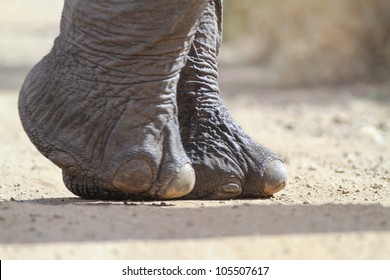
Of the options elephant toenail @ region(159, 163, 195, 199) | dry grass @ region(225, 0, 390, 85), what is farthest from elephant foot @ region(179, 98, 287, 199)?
dry grass @ region(225, 0, 390, 85)

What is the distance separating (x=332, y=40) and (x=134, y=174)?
5368 mm

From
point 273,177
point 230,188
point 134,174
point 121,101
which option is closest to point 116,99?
point 121,101

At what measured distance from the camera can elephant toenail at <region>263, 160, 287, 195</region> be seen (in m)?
3.46

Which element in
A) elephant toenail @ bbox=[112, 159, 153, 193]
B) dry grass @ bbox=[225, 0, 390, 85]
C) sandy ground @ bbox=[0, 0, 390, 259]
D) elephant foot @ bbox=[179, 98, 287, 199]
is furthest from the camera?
dry grass @ bbox=[225, 0, 390, 85]

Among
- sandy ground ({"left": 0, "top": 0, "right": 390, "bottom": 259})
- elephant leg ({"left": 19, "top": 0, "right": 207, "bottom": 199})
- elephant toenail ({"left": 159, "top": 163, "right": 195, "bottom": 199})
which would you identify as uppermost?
elephant leg ({"left": 19, "top": 0, "right": 207, "bottom": 199})

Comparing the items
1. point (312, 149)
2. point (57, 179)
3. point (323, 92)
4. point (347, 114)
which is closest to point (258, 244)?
point (57, 179)

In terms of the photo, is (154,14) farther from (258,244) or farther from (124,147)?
(258,244)

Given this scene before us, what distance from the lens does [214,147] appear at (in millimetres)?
3451

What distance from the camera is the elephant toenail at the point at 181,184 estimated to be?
3116mm

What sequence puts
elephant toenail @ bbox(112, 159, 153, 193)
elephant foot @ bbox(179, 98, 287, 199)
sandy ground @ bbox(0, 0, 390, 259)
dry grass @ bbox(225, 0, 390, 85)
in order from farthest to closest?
dry grass @ bbox(225, 0, 390, 85) → elephant foot @ bbox(179, 98, 287, 199) → elephant toenail @ bbox(112, 159, 153, 193) → sandy ground @ bbox(0, 0, 390, 259)

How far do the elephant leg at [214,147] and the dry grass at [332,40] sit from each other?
14.6 feet

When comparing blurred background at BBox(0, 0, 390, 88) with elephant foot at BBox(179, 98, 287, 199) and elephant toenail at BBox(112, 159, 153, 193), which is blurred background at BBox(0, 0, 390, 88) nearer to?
elephant foot at BBox(179, 98, 287, 199)

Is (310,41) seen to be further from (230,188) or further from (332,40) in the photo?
(230,188)

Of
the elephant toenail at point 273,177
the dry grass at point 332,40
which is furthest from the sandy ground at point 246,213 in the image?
the dry grass at point 332,40
